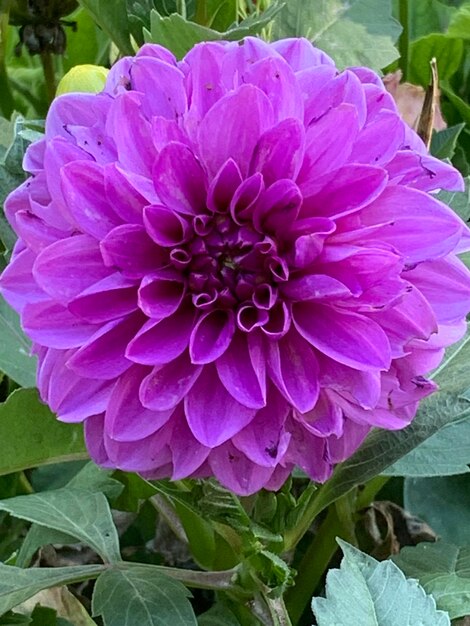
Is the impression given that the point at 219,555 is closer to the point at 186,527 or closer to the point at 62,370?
the point at 186,527

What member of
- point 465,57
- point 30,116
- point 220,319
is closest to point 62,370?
point 220,319

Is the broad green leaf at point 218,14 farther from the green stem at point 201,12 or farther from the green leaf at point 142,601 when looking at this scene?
the green leaf at point 142,601

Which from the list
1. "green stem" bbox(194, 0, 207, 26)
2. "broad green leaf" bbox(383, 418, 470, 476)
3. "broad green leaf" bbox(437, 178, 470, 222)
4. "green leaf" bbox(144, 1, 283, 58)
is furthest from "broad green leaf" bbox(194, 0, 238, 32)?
"broad green leaf" bbox(383, 418, 470, 476)

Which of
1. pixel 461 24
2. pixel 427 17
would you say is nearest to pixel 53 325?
pixel 461 24

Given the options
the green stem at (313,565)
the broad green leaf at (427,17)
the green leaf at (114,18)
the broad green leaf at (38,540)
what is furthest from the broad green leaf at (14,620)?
the broad green leaf at (427,17)

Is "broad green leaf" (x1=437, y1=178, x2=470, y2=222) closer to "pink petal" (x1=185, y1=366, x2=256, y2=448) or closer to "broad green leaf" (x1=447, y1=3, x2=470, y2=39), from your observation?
"pink petal" (x1=185, y1=366, x2=256, y2=448)

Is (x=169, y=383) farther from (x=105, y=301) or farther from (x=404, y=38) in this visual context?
(x=404, y=38)
